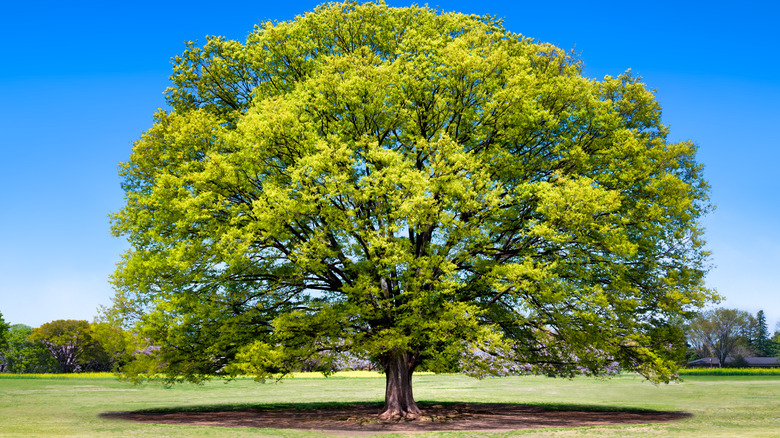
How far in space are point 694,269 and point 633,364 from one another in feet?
15.7

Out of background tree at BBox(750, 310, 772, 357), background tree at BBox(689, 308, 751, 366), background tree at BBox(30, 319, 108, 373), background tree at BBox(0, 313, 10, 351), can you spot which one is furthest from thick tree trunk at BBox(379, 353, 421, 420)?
background tree at BBox(750, 310, 772, 357)

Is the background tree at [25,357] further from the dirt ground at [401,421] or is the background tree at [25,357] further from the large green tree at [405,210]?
the large green tree at [405,210]

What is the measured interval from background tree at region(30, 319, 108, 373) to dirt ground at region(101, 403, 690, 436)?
264 feet

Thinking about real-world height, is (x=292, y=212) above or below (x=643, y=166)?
below

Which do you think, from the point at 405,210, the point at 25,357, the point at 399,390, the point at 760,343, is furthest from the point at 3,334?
the point at 760,343

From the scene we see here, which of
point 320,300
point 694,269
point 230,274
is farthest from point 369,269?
point 694,269

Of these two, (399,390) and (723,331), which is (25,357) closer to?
(399,390)

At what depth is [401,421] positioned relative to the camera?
2167 centimetres

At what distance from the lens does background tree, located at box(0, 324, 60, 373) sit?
98312mm

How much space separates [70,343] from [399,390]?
9176 centimetres

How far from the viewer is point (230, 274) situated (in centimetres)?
2177

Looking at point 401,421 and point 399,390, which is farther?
point 399,390

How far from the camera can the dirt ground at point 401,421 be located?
20000 millimetres

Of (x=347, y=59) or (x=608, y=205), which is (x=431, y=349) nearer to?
(x=608, y=205)
